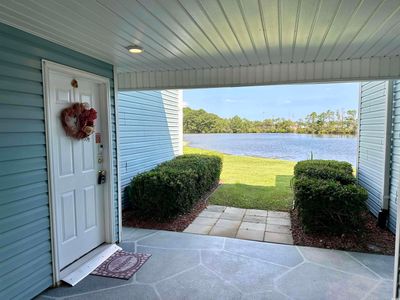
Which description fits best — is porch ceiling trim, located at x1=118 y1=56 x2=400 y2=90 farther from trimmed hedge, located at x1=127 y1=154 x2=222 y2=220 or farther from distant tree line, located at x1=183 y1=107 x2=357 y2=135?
distant tree line, located at x1=183 y1=107 x2=357 y2=135

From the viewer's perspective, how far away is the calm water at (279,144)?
29.6 feet

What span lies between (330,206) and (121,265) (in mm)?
2925

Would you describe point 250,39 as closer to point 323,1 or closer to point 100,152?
point 323,1

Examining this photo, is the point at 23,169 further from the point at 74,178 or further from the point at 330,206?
the point at 330,206

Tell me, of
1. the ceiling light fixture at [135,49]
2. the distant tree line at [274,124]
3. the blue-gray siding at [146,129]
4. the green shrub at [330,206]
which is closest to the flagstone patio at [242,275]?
the green shrub at [330,206]

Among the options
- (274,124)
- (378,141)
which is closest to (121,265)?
(378,141)

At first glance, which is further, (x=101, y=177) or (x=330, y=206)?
(x=330, y=206)

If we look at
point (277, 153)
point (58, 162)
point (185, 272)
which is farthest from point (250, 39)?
point (277, 153)

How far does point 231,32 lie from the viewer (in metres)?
2.47

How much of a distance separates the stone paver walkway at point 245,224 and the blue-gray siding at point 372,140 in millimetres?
1622

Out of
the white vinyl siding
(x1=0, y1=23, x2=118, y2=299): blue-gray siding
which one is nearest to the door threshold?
(x1=0, y1=23, x2=118, y2=299): blue-gray siding

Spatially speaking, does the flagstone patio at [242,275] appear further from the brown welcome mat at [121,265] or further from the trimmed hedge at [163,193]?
the trimmed hedge at [163,193]

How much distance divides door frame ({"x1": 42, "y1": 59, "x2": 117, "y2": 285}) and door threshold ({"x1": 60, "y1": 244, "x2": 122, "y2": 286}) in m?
0.11

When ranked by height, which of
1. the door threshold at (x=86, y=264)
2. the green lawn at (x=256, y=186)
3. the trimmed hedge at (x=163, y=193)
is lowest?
the door threshold at (x=86, y=264)
